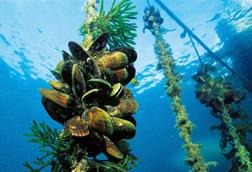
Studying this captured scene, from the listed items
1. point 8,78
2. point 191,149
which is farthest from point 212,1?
point 8,78

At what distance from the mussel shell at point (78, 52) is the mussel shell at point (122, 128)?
59 centimetres

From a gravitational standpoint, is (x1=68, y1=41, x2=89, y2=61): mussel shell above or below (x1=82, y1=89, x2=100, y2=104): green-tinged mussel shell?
above

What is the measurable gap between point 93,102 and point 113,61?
1.43 ft

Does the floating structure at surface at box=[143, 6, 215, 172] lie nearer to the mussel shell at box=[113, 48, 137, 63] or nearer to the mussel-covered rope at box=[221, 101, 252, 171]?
the mussel-covered rope at box=[221, 101, 252, 171]

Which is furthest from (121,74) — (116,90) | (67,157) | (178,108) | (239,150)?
(239,150)

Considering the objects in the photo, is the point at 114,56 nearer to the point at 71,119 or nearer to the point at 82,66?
the point at 82,66

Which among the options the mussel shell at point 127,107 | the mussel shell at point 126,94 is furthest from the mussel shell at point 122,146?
the mussel shell at point 126,94

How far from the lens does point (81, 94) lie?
2137mm

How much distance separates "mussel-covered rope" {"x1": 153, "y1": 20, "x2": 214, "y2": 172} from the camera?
470 cm

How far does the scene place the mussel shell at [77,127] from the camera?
192cm

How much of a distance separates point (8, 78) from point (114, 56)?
143 ft

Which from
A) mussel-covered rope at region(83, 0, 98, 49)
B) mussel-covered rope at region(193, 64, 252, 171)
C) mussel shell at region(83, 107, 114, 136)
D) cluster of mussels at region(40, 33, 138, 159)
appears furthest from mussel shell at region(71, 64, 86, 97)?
mussel-covered rope at region(193, 64, 252, 171)

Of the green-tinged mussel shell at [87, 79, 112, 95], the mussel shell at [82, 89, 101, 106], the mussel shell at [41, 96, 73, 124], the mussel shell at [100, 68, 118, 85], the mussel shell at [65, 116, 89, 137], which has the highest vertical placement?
the mussel shell at [100, 68, 118, 85]

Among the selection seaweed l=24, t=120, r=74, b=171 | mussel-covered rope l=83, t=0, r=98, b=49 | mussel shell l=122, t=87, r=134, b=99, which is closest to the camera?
seaweed l=24, t=120, r=74, b=171
